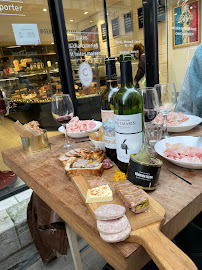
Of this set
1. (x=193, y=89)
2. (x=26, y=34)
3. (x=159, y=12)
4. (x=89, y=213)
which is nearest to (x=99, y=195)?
(x=89, y=213)

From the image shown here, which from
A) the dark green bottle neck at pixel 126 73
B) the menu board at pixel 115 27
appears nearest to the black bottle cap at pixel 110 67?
the dark green bottle neck at pixel 126 73

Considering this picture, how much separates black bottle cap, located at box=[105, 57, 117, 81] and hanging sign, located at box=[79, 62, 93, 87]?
1740 millimetres

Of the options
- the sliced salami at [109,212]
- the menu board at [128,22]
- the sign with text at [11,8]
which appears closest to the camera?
the sliced salami at [109,212]

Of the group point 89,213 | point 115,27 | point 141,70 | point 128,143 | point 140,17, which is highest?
point 140,17

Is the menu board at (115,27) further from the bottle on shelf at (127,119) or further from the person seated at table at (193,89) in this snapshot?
the bottle on shelf at (127,119)

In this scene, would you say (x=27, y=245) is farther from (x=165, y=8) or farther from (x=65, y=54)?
(x=165, y=8)

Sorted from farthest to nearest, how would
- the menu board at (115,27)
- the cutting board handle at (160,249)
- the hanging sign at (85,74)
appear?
the menu board at (115,27) < the hanging sign at (85,74) < the cutting board handle at (160,249)

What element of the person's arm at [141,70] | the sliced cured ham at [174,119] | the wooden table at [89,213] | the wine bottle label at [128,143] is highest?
the person's arm at [141,70]

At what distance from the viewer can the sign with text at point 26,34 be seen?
6.11ft

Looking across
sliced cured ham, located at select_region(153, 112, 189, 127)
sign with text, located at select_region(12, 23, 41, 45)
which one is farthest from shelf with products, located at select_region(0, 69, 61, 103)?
sliced cured ham, located at select_region(153, 112, 189, 127)

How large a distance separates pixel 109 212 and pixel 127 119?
0.29m

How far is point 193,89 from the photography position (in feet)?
4.88

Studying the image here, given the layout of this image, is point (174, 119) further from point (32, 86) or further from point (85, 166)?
point (32, 86)

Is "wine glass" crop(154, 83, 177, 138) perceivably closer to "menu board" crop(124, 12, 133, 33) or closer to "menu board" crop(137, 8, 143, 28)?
"menu board" crop(124, 12, 133, 33)
